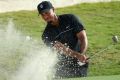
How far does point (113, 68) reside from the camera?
11.0 metres

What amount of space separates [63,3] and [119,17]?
214cm

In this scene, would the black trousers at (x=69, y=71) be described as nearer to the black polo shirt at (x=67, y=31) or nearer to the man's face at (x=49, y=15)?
the black polo shirt at (x=67, y=31)

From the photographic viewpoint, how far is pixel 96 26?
14.6m

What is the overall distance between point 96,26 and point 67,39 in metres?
7.73

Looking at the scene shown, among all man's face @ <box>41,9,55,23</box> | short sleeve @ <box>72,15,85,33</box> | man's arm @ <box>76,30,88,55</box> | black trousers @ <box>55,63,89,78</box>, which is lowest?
black trousers @ <box>55,63,89,78</box>

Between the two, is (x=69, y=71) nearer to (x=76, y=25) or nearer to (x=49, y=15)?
(x=76, y=25)

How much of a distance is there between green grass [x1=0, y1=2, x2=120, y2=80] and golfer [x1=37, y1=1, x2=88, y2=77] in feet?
11.4

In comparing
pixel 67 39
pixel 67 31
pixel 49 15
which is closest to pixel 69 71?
pixel 67 39

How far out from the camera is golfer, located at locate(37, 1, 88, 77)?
6.88m

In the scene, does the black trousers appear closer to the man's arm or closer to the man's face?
the man's arm

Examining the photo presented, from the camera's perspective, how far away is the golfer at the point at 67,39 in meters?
6.88

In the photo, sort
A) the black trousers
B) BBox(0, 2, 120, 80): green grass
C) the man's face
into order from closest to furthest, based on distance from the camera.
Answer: the man's face → the black trousers → BBox(0, 2, 120, 80): green grass

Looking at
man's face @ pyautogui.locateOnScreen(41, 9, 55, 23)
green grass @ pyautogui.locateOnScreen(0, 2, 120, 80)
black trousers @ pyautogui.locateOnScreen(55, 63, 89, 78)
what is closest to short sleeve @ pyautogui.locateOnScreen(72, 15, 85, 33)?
man's face @ pyautogui.locateOnScreen(41, 9, 55, 23)

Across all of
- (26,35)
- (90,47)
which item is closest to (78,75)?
(90,47)
